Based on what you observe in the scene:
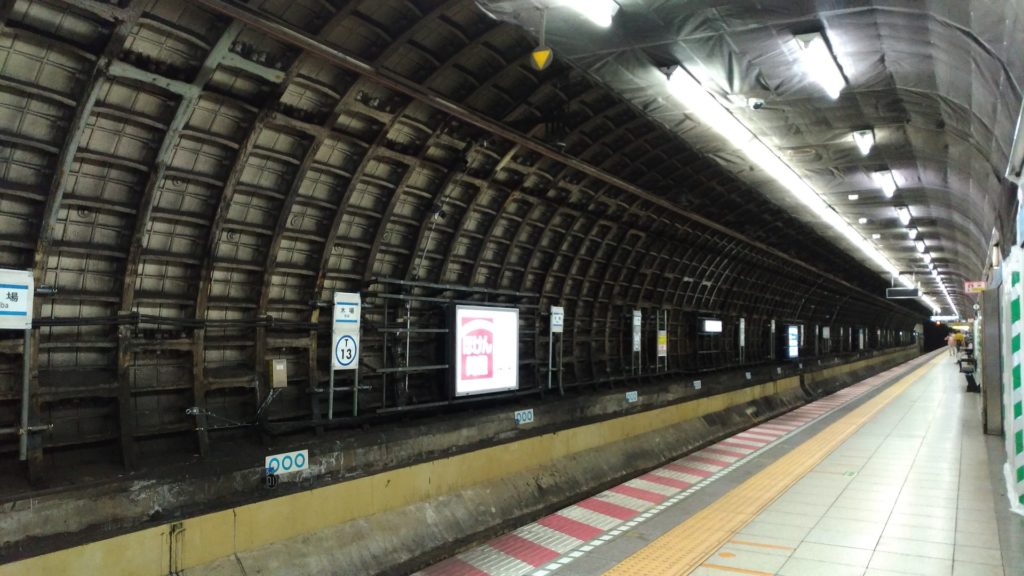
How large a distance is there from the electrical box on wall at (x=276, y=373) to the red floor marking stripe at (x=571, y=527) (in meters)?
3.70

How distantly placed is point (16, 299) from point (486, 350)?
5.96 metres

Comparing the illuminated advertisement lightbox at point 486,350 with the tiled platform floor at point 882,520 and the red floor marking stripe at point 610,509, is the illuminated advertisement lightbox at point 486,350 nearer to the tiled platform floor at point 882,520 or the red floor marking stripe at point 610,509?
the red floor marking stripe at point 610,509

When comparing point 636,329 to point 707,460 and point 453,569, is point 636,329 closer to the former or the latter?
point 707,460

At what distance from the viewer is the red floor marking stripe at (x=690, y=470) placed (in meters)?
10.4

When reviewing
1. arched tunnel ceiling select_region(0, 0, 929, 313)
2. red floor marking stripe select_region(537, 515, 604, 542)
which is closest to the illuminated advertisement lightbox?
arched tunnel ceiling select_region(0, 0, 929, 313)

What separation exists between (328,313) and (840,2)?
633cm

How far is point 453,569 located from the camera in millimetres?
6863

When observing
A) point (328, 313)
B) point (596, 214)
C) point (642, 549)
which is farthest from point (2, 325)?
point (596, 214)

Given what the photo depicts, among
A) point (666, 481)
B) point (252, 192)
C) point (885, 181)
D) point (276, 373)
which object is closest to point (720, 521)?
point (666, 481)

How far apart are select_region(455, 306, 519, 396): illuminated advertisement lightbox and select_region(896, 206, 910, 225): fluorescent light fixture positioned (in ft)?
30.9

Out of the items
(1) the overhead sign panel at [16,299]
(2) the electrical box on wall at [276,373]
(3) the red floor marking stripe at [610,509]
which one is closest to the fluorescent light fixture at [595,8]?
(2) the electrical box on wall at [276,373]

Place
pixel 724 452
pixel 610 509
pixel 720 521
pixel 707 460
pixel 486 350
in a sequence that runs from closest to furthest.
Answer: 1. pixel 720 521
2. pixel 610 509
3. pixel 486 350
4. pixel 707 460
5. pixel 724 452

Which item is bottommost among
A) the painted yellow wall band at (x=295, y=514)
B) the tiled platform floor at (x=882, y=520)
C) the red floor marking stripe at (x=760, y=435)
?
the red floor marking stripe at (x=760, y=435)

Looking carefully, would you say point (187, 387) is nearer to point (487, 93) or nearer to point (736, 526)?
point (487, 93)
